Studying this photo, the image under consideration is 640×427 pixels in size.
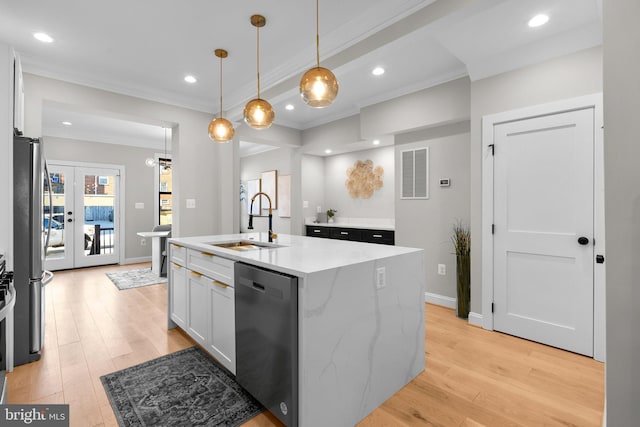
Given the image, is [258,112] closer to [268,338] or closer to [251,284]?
[251,284]

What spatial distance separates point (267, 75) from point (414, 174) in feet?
7.21

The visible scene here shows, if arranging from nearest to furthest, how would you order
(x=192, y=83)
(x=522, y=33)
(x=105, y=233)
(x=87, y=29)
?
(x=522, y=33)
(x=87, y=29)
(x=192, y=83)
(x=105, y=233)

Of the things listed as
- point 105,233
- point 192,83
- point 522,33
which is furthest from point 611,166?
point 105,233

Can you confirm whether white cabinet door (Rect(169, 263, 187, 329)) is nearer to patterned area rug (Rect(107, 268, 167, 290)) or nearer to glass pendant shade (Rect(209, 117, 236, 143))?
glass pendant shade (Rect(209, 117, 236, 143))

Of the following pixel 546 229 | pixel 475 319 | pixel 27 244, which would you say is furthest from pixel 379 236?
pixel 27 244

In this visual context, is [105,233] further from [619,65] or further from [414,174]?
[619,65]

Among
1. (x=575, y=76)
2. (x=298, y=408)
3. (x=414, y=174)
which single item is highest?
(x=575, y=76)

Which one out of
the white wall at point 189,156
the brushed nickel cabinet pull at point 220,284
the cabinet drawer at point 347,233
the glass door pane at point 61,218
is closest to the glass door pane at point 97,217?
the glass door pane at point 61,218

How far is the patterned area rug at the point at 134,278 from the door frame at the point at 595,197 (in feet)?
15.2

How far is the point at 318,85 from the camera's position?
197 cm

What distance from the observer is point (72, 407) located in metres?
1.82

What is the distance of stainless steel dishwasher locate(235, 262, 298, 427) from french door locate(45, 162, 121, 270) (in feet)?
18.6

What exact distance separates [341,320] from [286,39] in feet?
8.50

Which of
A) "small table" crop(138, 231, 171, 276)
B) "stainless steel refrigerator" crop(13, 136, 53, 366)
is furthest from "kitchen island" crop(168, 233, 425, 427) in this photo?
"small table" crop(138, 231, 171, 276)
